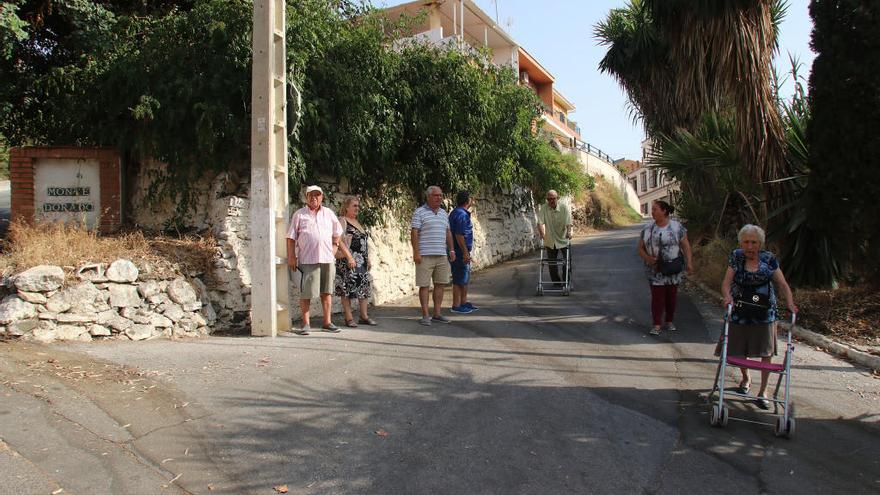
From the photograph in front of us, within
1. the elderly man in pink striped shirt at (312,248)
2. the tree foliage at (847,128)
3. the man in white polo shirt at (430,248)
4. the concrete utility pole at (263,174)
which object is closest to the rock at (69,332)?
the concrete utility pole at (263,174)

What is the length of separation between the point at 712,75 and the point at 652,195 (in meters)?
61.7

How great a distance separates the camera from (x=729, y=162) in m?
10.6

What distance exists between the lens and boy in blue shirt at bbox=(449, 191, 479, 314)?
8.99m

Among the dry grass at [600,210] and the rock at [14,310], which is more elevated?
the dry grass at [600,210]

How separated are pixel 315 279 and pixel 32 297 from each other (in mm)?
2895

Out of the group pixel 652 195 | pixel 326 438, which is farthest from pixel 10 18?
pixel 652 195

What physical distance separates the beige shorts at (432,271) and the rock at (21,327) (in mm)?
4331

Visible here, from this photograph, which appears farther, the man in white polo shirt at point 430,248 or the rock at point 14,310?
the man in white polo shirt at point 430,248

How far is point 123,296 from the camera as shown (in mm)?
6785

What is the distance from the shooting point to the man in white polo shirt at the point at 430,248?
27.2 ft

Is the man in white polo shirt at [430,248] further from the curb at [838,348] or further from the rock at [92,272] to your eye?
the curb at [838,348]

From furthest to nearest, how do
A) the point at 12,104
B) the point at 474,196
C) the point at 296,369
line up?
the point at 474,196 < the point at 12,104 < the point at 296,369

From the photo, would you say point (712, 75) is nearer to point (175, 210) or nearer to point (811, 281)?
point (811, 281)

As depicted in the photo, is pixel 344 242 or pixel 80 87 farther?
pixel 80 87
